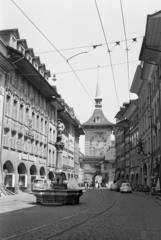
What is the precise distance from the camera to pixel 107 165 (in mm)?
94062

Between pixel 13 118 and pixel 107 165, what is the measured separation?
62.6 m

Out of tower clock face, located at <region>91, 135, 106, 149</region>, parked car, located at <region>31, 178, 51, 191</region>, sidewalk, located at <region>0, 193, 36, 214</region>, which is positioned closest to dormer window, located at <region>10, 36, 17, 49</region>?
parked car, located at <region>31, 178, 51, 191</region>

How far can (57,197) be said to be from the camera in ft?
65.4

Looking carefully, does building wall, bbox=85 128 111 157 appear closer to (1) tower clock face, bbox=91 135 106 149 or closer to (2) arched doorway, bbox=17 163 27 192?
(1) tower clock face, bbox=91 135 106 149

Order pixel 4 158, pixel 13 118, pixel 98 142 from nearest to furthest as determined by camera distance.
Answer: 1. pixel 4 158
2. pixel 13 118
3. pixel 98 142

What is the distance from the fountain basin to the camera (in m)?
19.6

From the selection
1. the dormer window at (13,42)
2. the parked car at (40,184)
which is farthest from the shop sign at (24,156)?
the dormer window at (13,42)

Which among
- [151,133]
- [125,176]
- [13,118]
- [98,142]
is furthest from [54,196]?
[98,142]

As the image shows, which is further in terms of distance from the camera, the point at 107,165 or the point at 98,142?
the point at 98,142

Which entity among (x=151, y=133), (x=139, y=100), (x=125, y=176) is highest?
(x=139, y=100)

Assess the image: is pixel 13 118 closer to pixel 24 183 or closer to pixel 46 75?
pixel 24 183

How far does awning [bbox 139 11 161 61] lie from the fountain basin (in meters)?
13.0

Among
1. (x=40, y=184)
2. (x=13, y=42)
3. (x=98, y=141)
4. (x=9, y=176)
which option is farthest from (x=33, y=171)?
(x=98, y=141)

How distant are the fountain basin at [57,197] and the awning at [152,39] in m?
13.0
